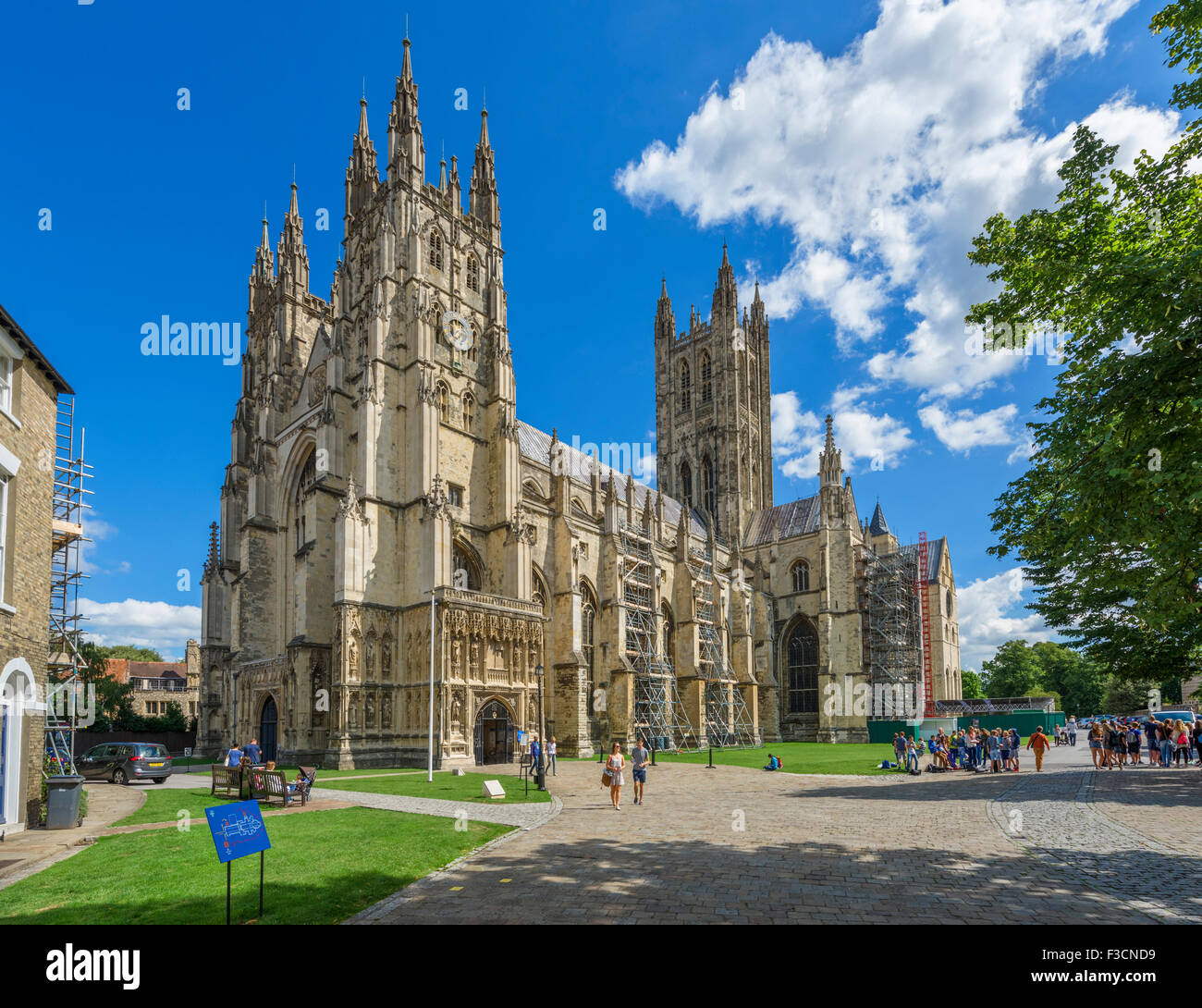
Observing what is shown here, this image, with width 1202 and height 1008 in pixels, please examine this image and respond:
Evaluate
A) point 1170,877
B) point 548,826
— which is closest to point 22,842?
point 548,826

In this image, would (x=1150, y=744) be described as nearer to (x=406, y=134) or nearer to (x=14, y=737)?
(x=14, y=737)

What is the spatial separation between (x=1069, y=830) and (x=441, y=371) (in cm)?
3142

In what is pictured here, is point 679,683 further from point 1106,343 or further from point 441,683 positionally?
point 1106,343

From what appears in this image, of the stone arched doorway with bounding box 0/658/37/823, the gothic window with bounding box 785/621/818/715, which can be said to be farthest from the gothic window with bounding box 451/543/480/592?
the gothic window with bounding box 785/621/818/715

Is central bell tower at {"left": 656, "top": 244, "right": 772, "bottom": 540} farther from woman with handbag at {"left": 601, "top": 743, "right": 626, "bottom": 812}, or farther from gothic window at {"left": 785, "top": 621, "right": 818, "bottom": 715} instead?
woman with handbag at {"left": 601, "top": 743, "right": 626, "bottom": 812}

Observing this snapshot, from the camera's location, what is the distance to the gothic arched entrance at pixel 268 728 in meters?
34.7

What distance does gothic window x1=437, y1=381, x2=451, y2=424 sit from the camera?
120ft

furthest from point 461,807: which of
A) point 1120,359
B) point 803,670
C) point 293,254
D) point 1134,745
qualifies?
point 803,670

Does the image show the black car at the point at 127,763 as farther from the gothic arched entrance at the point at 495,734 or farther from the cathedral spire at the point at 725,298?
→ the cathedral spire at the point at 725,298

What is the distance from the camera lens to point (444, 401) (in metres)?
36.9

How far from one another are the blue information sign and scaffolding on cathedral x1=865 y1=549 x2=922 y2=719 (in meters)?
57.3

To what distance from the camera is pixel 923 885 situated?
8664 mm

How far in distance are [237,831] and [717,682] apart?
44057mm

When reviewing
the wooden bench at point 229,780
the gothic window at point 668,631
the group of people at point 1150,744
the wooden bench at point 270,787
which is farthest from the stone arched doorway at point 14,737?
the gothic window at point 668,631
